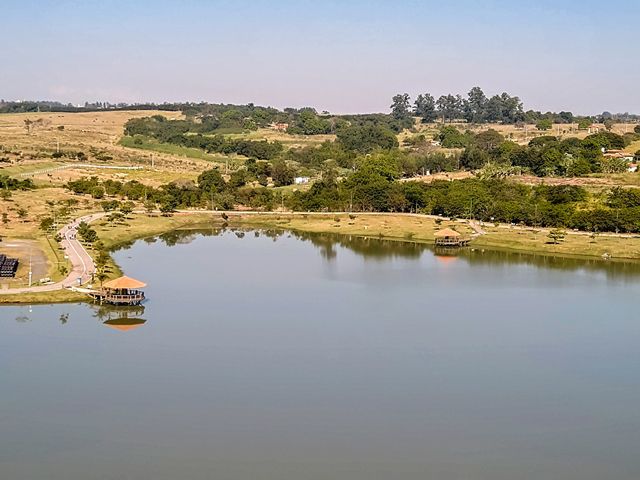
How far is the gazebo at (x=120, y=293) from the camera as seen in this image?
3881 cm

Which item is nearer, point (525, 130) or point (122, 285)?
point (122, 285)

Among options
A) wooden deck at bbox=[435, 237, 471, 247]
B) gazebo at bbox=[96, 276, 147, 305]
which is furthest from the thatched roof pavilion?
wooden deck at bbox=[435, 237, 471, 247]

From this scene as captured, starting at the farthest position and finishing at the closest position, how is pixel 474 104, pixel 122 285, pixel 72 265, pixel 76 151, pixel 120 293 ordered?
pixel 474 104 → pixel 76 151 → pixel 72 265 → pixel 120 293 → pixel 122 285

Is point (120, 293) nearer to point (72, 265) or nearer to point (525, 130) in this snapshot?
point (72, 265)

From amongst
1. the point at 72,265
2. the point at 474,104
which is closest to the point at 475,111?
the point at 474,104

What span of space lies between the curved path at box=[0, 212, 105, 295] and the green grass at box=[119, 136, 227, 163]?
198 ft

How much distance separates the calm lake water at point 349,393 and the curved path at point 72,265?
2.39 meters

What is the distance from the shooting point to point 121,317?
37594 millimetres

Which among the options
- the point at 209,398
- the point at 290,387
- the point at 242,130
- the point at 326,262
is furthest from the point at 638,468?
the point at 242,130

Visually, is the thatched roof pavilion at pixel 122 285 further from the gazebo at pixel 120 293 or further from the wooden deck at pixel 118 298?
the wooden deck at pixel 118 298

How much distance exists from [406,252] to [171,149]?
75.1 metres

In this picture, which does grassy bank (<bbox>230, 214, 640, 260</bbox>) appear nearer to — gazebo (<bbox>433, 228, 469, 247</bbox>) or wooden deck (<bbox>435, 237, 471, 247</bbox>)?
wooden deck (<bbox>435, 237, 471, 247</bbox>)

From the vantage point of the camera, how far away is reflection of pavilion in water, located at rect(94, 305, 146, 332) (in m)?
36.2

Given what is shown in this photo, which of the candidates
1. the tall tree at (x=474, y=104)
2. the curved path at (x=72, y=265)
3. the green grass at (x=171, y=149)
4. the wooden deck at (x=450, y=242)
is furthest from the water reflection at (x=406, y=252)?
the tall tree at (x=474, y=104)
